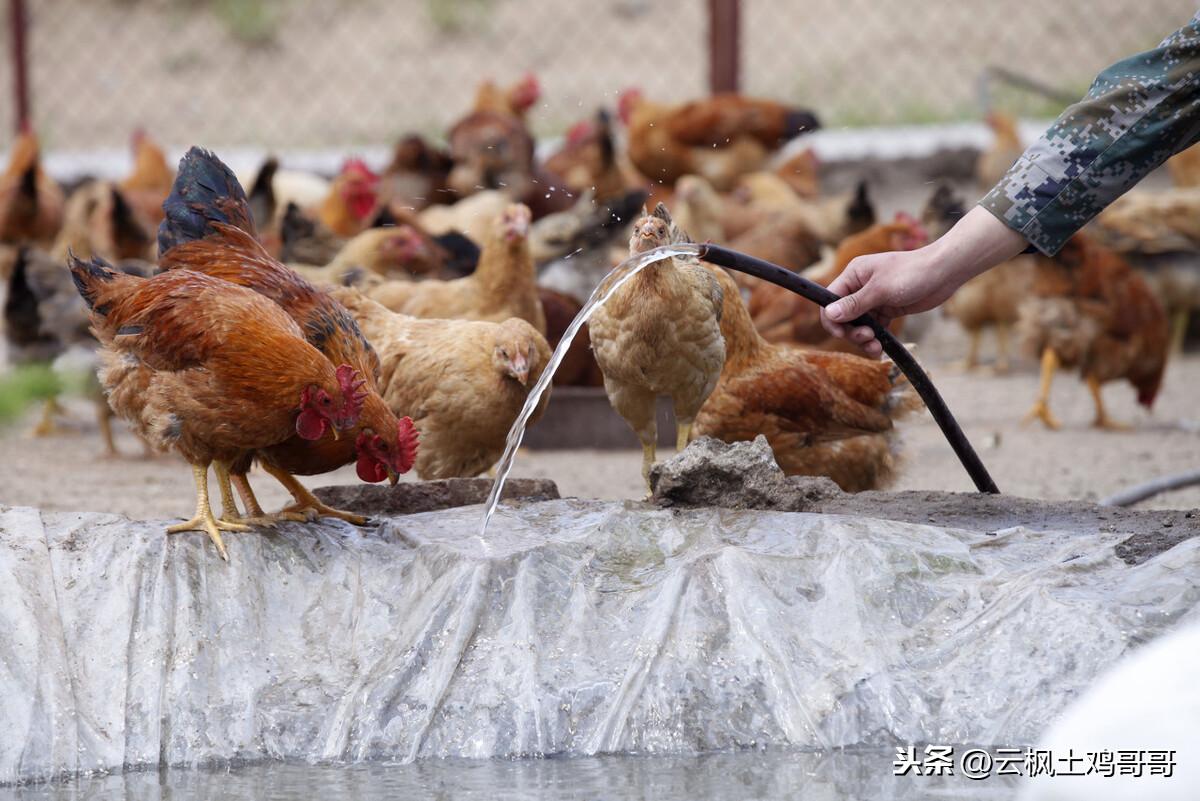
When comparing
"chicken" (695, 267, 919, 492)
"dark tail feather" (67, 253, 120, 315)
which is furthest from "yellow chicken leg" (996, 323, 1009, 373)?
"dark tail feather" (67, 253, 120, 315)

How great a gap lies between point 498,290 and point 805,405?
5.73ft

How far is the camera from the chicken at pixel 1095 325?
778 centimetres

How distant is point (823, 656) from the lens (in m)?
3.14

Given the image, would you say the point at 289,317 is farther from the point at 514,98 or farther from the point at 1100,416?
the point at 514,98

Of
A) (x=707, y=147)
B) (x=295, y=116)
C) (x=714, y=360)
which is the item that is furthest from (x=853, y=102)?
(x=714, y=360)

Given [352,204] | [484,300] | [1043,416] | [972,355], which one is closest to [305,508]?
[484,300]

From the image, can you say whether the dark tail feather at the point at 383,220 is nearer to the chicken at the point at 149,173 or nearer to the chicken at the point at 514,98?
the chicken at the point at 149,173

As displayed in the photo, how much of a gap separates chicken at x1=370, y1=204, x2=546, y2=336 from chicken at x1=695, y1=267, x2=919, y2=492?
1.41 meters

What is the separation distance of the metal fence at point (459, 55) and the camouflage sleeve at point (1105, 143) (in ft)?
41.2

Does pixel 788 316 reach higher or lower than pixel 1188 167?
lower

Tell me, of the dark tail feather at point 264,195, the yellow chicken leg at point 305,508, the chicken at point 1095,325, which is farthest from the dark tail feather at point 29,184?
the yellow chicken leg at point 305,508

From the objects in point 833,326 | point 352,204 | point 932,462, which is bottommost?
point 932,462

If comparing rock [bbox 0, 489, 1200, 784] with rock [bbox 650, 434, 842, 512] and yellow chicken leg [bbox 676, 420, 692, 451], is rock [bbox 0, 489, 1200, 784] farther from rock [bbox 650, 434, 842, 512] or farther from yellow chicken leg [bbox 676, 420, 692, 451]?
yellow chicken leg [bbox 676, 420, 692, 451]

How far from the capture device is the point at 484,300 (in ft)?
20.4
